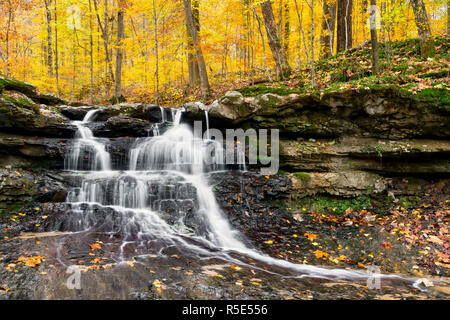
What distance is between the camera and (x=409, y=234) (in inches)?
223

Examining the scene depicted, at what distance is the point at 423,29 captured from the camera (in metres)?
8.52

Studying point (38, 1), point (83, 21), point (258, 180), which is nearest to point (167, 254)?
point (258, 180)

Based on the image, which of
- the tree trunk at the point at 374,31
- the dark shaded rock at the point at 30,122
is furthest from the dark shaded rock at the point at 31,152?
the tree trunk at the point at 374,31

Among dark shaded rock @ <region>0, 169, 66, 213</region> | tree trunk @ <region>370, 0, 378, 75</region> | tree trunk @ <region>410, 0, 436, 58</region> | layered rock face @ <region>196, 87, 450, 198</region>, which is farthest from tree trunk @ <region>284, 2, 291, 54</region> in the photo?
dark shaded rock @ <region>0, 169, 66, 213</region>

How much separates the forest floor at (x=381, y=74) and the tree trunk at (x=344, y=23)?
1.69m

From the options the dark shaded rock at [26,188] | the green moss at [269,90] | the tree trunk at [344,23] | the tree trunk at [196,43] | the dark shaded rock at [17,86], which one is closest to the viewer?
the dark shaded rock at [26,188]

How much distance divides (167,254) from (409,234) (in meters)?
5.25

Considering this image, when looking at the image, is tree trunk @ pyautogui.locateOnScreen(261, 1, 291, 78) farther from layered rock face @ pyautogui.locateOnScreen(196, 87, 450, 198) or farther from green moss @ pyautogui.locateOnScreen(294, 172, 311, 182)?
green moss @ pyautogui.locateOnScreen(294, 172, 311, 182)

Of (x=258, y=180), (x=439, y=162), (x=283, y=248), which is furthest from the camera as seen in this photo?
(x=258, y=180)

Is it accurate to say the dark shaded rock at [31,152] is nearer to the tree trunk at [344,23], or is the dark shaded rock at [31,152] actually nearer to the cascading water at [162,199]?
the cascading water at [162,199]

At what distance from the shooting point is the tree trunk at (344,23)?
1203 cm

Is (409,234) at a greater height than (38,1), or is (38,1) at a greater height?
(38,1)

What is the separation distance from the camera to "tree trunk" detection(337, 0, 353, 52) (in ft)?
39.5
